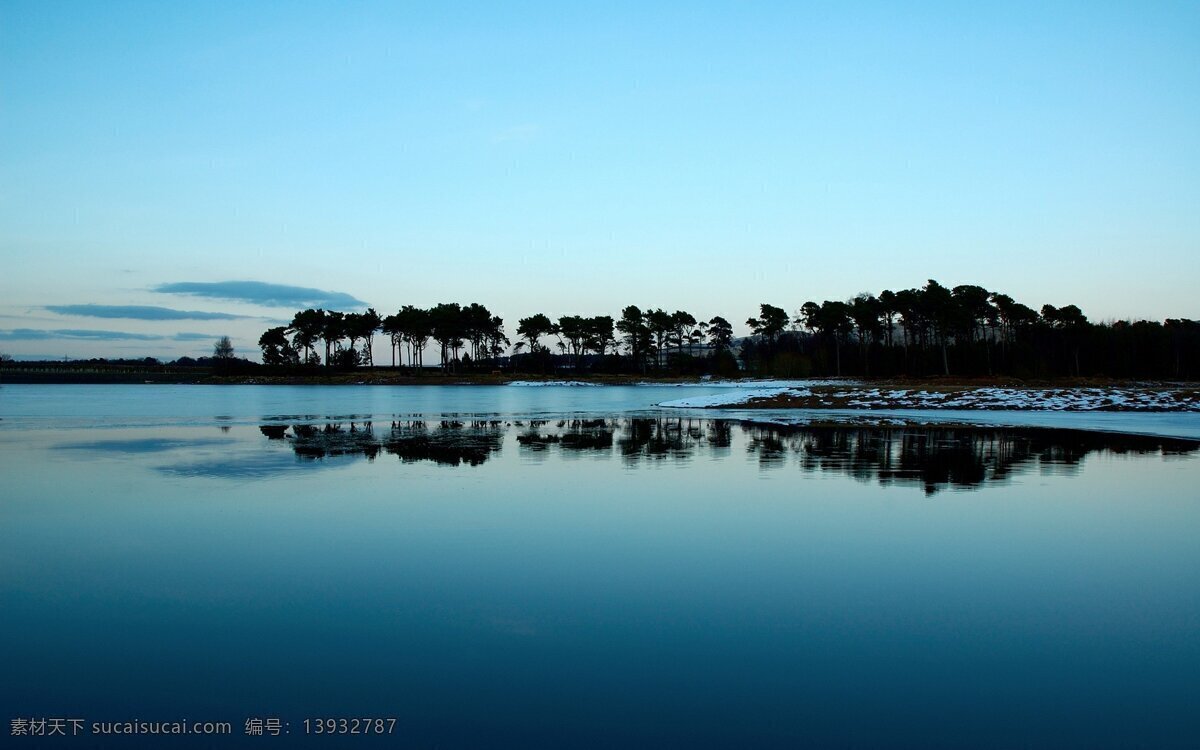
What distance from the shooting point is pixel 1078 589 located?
8.00 m

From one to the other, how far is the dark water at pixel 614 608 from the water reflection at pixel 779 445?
6.41 feet

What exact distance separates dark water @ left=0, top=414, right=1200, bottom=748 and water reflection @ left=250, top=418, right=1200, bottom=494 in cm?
195

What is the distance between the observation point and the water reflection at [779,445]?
17.7 m

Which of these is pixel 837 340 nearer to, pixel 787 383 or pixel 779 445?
pixel 787 383

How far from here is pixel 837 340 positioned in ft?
425

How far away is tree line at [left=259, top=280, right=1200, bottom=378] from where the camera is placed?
355ft

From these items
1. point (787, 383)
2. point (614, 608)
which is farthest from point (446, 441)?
point (787, 383)

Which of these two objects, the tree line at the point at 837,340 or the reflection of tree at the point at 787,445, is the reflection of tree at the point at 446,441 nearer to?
the reflection of tree at the point at 787,445

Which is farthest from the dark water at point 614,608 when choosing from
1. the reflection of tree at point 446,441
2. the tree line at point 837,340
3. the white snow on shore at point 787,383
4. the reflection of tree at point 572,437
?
the tree line at point 837,340

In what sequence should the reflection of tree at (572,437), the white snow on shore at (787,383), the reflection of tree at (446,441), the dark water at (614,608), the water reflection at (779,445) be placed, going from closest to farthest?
the dark water at (614,608)
the water reflection at (779,445)
the reflection of tree at (446,441)
the reflection of tree at (572,437)
the white snow on shore at (787,383)

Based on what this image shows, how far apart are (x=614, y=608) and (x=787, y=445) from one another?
53.6 ft

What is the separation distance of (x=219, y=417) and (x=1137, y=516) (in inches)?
1467

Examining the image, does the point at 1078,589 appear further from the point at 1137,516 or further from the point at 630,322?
the point at 630,322

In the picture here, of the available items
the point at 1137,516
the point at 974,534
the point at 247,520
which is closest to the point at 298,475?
the point at 247,520
